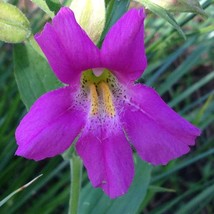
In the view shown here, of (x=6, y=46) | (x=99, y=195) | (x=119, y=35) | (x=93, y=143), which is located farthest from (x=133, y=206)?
(x=6, y=46)

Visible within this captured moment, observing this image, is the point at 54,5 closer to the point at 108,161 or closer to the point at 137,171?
the point at 108,161

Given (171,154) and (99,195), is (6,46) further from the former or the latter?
(171,154)

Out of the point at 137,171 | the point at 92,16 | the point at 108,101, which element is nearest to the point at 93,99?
the point at 108,101

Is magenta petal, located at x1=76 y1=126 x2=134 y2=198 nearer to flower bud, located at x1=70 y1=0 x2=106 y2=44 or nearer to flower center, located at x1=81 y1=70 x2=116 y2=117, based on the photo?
flower center, located at x1=81 y1=70 x2=116 y2=117

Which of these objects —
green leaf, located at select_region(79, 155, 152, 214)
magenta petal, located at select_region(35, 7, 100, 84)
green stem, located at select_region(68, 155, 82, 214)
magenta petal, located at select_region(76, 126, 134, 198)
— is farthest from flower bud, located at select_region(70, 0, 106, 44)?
green leaf, located at select_region(79, 155, 152, 214)

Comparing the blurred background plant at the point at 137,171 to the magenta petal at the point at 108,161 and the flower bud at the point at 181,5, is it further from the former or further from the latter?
the magenta petal at the point at 108,161
